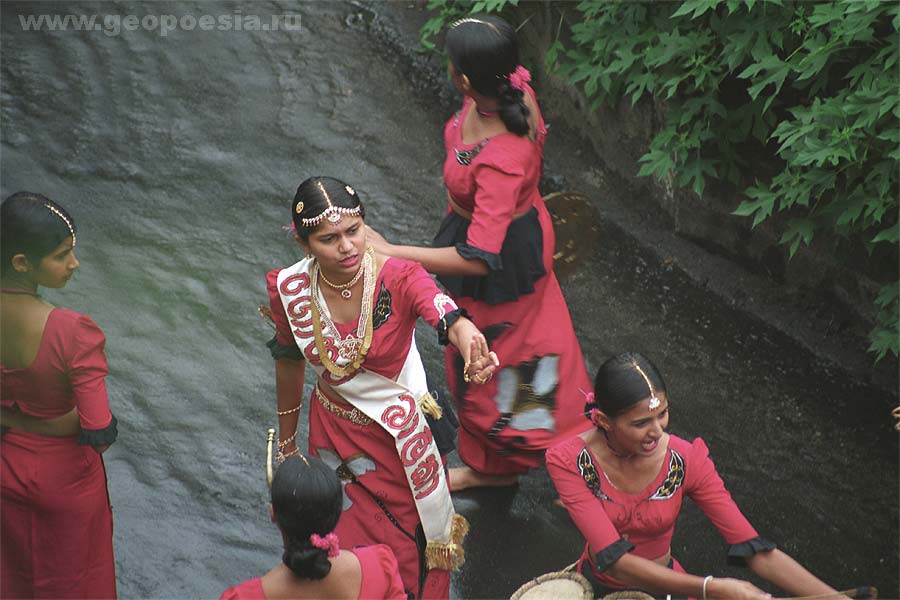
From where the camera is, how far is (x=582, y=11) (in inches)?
272

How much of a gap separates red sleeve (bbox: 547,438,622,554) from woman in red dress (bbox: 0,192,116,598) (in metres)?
1.51

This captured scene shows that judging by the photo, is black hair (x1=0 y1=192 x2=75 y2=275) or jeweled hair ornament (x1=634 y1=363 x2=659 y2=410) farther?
black hair (x1=0 y1=192 x2=75 y2=275)

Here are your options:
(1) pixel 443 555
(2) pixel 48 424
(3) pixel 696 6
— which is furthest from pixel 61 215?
(3) pixel 696 6

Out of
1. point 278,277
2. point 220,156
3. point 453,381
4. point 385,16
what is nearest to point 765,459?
point 453,381

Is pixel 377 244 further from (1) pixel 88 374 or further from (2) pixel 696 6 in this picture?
(2) pixel 696 6

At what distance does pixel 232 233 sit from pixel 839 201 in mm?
3605

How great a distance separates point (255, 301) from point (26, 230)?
2.77 metres

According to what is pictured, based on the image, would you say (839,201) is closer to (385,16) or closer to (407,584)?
(407,584)

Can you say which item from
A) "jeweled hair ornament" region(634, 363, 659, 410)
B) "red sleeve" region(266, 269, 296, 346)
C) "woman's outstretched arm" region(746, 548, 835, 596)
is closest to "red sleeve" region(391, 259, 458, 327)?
"red sleeve" region(266, 269, 296, 346)

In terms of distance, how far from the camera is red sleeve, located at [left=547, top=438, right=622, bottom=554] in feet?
11.8

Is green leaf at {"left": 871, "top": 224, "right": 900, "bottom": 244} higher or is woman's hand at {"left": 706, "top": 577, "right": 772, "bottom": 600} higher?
green leaf at {"left": 871, "top": 224, "right": 900, "bottom": 244}

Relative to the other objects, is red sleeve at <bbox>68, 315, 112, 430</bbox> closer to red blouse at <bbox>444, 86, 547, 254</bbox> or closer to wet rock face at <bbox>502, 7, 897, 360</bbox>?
red blouse at <bbox>444, 86, 547, 254</bbox>

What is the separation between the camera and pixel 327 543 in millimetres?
2945

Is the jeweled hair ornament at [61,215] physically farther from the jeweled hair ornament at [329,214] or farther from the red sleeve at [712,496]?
the red sleeve at [712,496]
